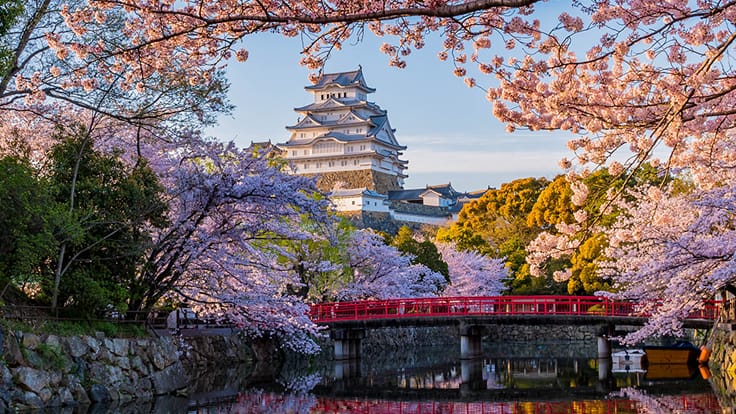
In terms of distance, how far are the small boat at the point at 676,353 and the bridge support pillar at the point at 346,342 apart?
8.46 meters

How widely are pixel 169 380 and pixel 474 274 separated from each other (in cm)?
2175

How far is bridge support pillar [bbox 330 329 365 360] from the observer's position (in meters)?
25.7

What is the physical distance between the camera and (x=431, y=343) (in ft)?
116

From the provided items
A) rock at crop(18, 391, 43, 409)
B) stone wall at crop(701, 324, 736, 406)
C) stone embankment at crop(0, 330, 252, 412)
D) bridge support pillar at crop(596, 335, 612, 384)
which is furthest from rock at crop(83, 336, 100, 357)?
bridge support pillar at crop(596, 335, 612, 384)

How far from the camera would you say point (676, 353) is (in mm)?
21828

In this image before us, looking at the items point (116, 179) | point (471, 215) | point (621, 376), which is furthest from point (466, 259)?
point (116, 179)

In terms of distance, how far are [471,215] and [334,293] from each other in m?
17.1

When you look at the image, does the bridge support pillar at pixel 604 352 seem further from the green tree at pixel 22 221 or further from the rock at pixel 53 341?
the green tree at pixel 22 221

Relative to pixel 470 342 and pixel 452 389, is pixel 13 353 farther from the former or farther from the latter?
pixel 470 342

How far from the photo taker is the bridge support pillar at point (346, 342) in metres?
25.7

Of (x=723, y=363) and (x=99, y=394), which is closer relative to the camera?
(x=99, y=394)

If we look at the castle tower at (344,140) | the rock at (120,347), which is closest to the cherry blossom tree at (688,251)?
the rock at (120,347)

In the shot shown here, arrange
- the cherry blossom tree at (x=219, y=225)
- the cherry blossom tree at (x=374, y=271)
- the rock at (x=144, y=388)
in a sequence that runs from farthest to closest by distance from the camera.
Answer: the cherry blossom tree at (x=374, y=271) → the cherry blossom tree at (x=219, y=225) → the rock at (x=144, y=388)

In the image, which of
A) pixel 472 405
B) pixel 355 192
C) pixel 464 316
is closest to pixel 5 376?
Result: pixel 472 405
